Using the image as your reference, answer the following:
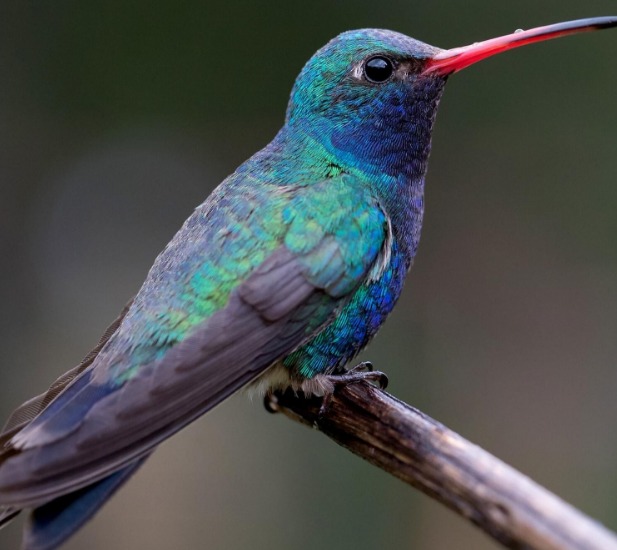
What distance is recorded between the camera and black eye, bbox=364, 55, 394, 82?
2.90m

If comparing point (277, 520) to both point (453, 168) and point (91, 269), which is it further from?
point (453, 168)

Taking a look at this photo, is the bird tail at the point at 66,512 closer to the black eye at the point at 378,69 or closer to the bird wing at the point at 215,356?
the bird wing at the point at 215,356

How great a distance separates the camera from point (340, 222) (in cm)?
265

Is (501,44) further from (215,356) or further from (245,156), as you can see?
(245,156)

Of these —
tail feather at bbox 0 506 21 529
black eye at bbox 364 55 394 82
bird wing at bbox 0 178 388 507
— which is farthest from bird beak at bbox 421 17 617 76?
tail feather at bbox 0 506 21 529

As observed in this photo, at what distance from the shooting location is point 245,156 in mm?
6469

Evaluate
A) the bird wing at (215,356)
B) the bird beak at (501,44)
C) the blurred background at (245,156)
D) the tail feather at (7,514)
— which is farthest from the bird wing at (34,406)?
the blurred background at (245,156)

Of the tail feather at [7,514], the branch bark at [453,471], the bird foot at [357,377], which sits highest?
the bird foot at [357,377]

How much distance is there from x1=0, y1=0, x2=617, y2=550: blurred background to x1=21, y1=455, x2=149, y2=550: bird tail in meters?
2.81

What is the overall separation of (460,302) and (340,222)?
10.9 ft

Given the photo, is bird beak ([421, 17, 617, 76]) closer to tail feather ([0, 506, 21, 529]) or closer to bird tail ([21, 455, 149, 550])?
bird tail ([21, 455, 149, 550])

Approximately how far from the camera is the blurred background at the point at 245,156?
512 centimetres

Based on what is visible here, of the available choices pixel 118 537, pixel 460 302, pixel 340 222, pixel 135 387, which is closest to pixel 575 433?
pixel 460 302

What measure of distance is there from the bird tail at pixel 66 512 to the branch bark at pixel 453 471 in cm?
60
